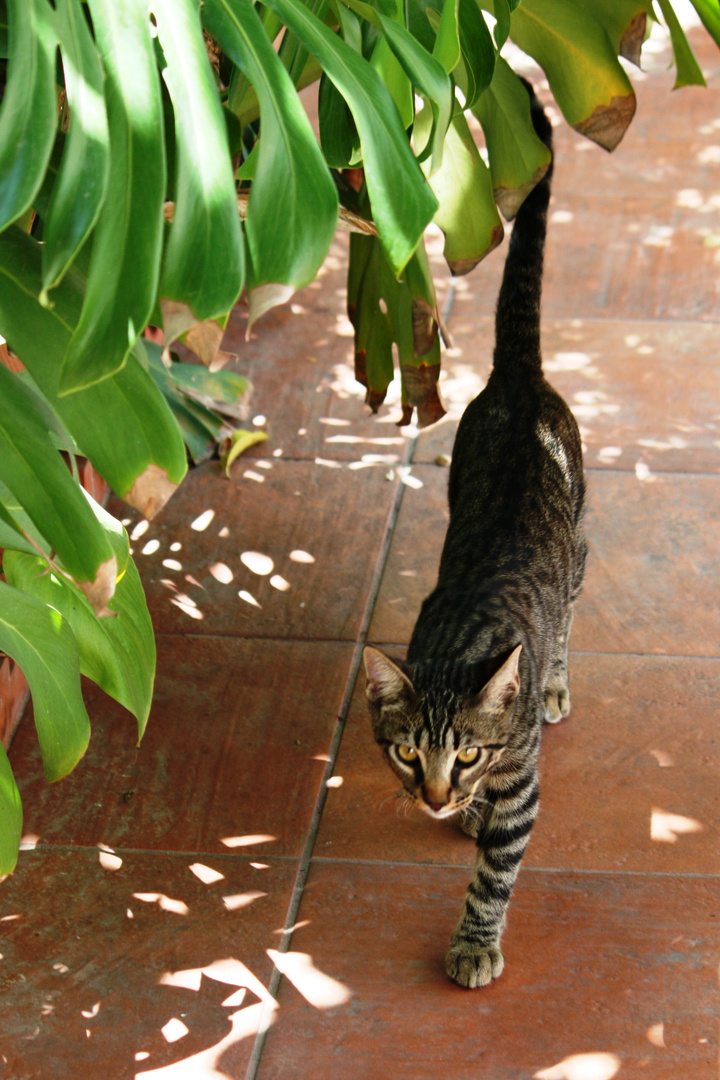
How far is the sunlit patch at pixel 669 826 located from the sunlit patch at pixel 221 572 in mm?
1507

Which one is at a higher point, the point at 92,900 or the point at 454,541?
the point at 454,541

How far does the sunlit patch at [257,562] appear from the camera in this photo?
11.4 feet

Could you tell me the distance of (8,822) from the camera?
6.23ft

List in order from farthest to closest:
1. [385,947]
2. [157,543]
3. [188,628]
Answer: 1. [157,543]
2. [188,628]
3. [385,947]

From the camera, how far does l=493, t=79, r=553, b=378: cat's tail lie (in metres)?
2.72

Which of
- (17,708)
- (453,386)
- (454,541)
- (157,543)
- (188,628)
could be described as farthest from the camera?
(453,386)

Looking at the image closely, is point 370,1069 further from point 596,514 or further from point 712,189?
point 712,189

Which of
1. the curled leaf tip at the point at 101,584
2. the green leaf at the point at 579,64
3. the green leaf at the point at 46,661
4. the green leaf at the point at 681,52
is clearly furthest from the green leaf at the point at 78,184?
the green leaf at the point at 681,52

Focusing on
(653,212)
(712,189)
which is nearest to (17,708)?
(653,212)

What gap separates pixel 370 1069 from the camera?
2119 millimetres

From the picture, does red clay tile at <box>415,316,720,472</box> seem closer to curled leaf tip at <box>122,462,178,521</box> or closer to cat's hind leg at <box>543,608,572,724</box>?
cat's hind leg at <box>543,608,572,724</box>

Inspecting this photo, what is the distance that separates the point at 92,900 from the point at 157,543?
1372 millimetres

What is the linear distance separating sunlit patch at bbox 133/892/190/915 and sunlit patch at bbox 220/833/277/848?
190 mm

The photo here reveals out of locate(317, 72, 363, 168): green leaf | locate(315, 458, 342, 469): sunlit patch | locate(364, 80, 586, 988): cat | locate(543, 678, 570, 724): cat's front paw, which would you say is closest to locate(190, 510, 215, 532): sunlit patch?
locate(315, 458, 342, 469): sunlit patch
